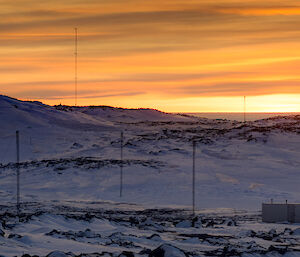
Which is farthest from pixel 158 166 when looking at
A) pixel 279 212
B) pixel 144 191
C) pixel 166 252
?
pixel 166 252

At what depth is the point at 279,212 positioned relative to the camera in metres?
33.2

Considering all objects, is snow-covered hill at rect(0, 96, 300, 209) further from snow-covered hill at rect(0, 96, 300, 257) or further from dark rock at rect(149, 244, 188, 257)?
dark rock at rect(149, 244, 188, 257)

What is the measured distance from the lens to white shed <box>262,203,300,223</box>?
108 ft

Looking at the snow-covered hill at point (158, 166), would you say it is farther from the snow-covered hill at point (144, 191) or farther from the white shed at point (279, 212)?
the white shed at point (279, 212)

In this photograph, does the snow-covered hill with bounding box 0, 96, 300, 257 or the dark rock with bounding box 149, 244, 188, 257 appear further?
the snow-covered hill with bounding box 0, 96, 300, 257

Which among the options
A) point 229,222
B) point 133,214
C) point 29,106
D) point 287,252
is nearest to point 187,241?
point 287,252

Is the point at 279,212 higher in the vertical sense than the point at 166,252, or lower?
lower

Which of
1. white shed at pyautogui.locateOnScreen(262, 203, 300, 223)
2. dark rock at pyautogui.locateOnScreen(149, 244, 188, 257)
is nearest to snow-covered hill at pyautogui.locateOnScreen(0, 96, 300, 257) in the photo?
dark rock at pyautogui.locateOnScreen(149, 244, 188, 257)

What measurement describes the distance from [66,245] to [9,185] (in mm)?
31920

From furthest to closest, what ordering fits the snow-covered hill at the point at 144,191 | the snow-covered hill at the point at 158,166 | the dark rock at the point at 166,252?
the snow-covered hill at the point at 158,166 < the snow-covered hill at the point at 144,191 < the dark rock at the point at 166,252

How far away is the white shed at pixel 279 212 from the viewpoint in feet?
108

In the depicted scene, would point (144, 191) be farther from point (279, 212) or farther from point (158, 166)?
point (279, 212)

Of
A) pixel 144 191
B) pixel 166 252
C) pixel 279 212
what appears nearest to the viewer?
pixel 166 252

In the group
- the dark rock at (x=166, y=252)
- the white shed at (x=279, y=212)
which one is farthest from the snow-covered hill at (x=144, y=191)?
the white shed at (x=279, y=212)
